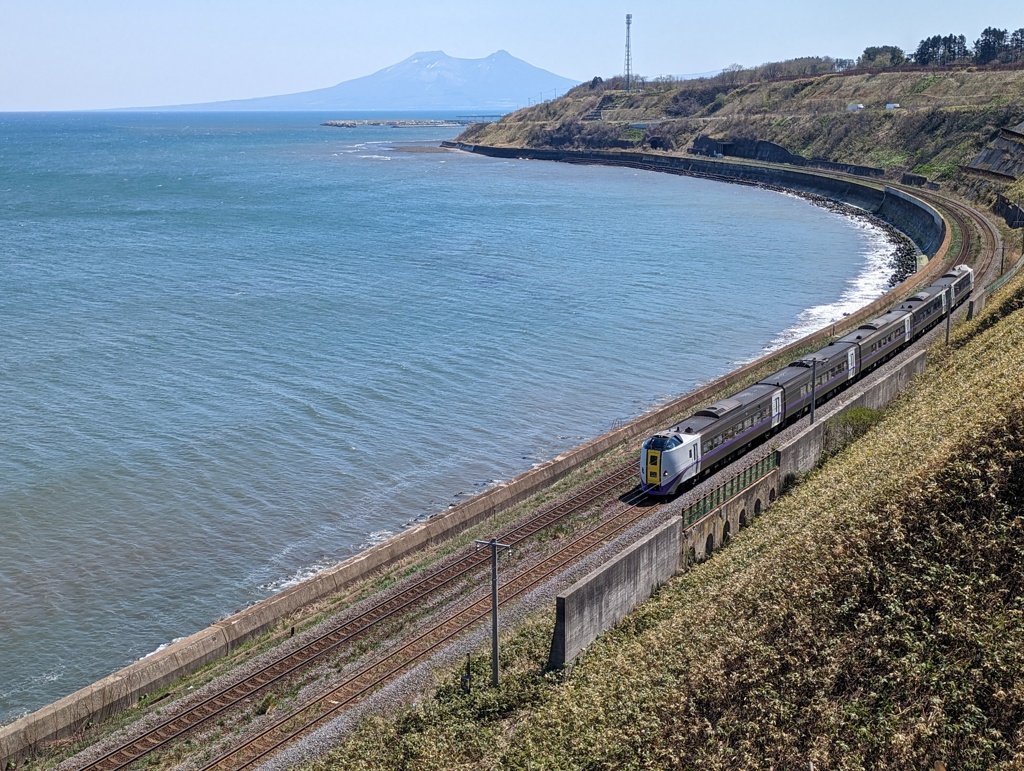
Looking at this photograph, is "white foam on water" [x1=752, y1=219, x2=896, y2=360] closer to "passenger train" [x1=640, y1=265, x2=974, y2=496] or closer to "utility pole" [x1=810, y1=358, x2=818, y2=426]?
"passenger train" [x1=640, y1=265, x2=974, y2=496]

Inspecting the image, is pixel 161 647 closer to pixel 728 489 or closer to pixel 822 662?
pixel 728 489

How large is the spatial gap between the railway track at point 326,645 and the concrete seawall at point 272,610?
1715 mm

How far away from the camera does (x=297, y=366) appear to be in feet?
162

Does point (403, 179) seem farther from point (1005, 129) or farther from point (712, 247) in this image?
point (1005, 129)

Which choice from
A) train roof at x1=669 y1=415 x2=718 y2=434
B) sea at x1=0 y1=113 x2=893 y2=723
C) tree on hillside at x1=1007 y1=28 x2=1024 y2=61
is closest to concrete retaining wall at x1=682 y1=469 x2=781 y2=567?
train roof at x1=669 y1=415 x2=718 y2=434

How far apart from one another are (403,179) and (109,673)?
135 m

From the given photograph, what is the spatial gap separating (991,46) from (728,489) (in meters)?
151

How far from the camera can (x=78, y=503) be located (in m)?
33.6

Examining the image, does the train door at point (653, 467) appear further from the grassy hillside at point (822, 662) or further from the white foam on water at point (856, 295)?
the white foam on water at point (856, 295)

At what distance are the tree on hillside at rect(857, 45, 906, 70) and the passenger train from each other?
454 feet

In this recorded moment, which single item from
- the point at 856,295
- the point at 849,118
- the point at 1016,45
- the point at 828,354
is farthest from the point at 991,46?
the point at 828,354

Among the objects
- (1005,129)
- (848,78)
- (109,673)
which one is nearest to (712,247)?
(1005,129)

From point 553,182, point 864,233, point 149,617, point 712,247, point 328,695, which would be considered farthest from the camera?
point 553,182

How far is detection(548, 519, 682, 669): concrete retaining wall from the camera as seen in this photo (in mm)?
19578
